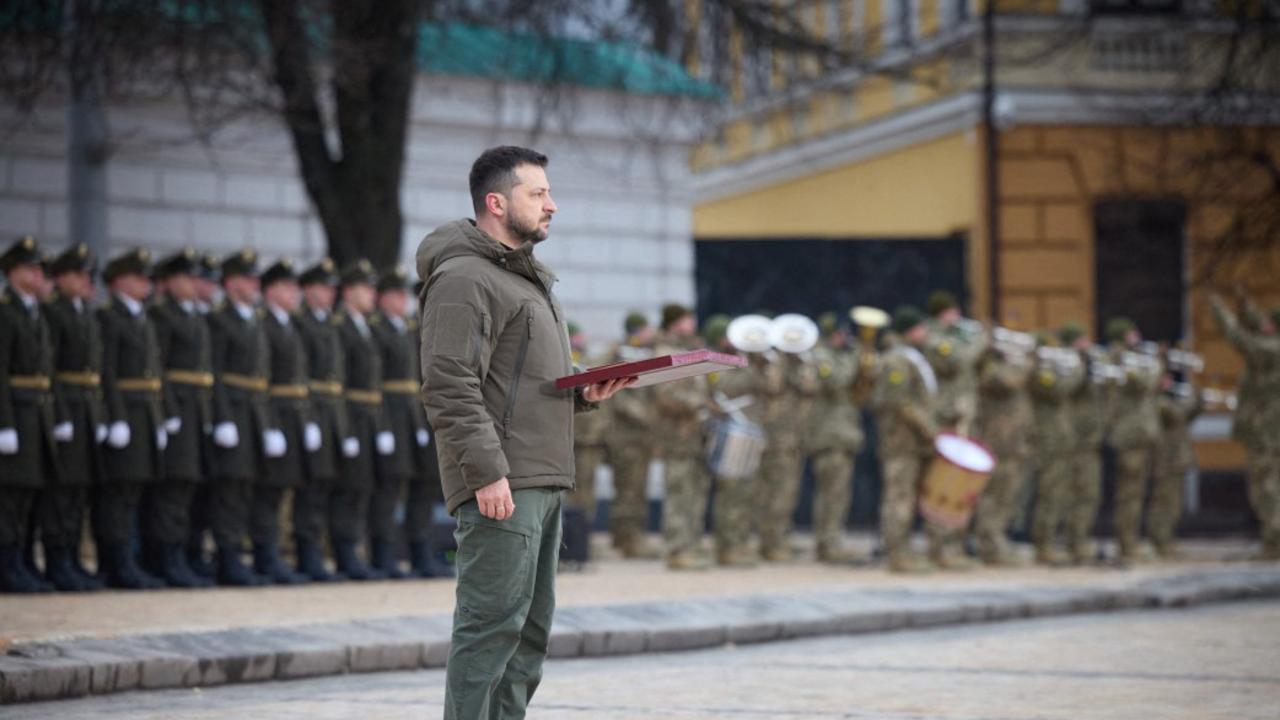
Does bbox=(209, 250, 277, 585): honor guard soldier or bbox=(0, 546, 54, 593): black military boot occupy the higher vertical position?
bbox=(209, 250, 277, 585): honor guard soldier

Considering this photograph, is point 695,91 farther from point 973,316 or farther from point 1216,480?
point 1216,480

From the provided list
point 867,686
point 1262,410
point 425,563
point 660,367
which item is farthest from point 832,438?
point 660,367

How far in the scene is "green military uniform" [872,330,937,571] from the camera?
17.2 meters

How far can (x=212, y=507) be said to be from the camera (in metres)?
14.1

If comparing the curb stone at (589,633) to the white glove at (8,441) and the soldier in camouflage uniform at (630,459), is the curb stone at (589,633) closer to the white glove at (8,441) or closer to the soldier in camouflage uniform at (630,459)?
the white glove at (8,441)

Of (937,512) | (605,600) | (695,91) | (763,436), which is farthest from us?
(695,91)

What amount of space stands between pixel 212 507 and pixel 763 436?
18.8ft

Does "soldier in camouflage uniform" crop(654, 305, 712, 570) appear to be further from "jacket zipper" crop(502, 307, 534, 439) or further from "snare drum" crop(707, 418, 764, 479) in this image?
"jacket zipper" crop(502, 307, 534, 439)

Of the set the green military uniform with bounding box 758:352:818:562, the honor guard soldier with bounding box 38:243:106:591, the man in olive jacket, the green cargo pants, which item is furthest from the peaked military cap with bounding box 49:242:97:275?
the green cargo pants

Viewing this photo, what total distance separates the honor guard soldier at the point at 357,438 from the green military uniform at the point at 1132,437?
7.50 metres

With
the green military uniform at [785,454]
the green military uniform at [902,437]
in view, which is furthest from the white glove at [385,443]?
the green military uniform at [785,454]

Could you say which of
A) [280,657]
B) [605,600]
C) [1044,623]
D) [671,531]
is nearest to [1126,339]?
[671,531]

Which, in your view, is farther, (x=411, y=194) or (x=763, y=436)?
(x=411, y=194)

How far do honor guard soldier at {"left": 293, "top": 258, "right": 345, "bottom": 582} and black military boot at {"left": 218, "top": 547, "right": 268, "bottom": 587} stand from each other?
50 centimetres
